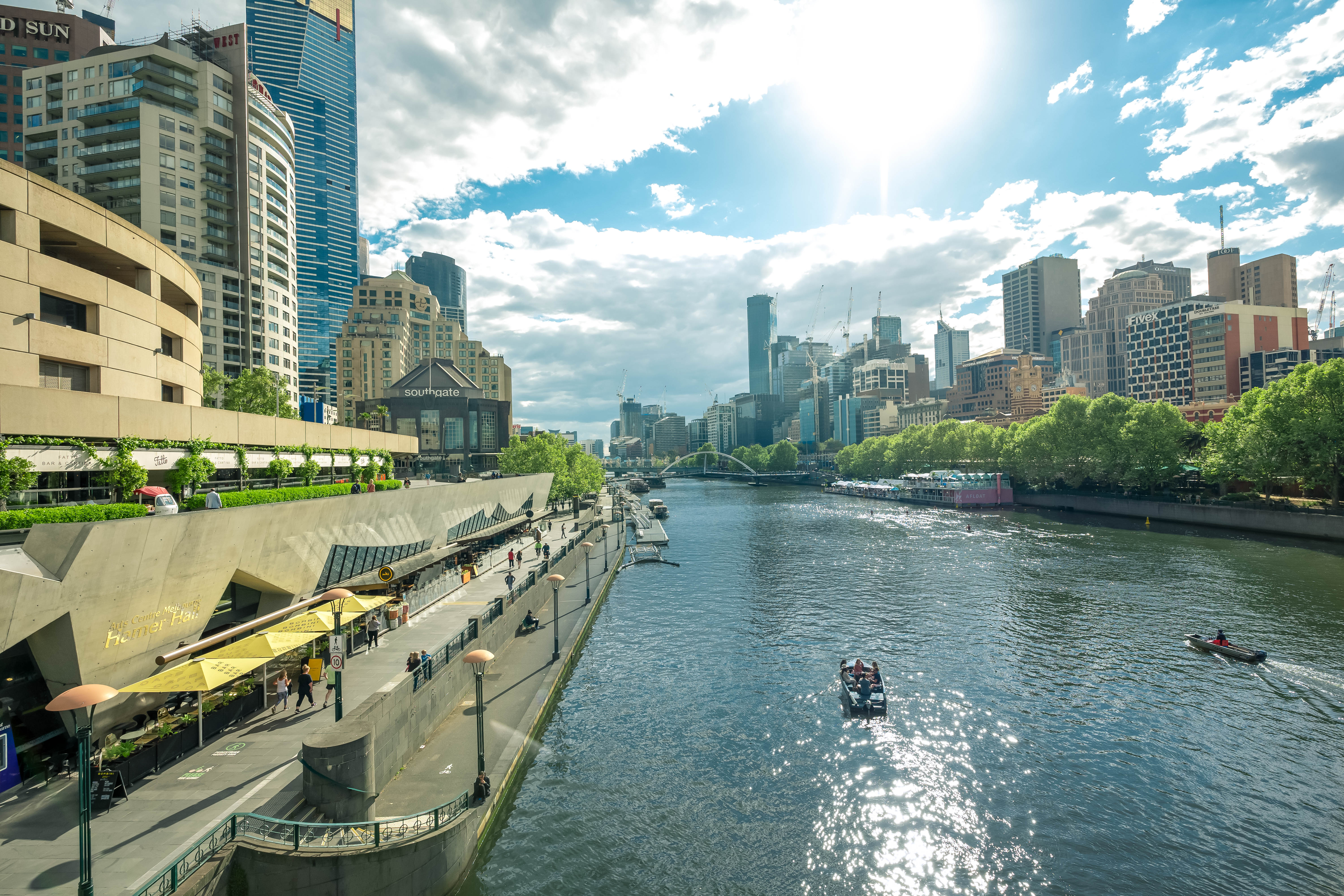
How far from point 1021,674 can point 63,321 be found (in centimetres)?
4474

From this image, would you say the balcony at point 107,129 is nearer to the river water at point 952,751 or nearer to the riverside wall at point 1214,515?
the river water at point 952,751

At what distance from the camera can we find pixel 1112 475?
9281 cm

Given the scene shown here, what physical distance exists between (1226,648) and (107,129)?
Answer: 108122 millimetres

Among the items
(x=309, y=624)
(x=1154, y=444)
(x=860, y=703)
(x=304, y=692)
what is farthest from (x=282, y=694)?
(x=1154, y=444)

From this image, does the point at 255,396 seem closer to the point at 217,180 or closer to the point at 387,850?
the point at 217,180

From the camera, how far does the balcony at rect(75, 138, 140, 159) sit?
66625mm

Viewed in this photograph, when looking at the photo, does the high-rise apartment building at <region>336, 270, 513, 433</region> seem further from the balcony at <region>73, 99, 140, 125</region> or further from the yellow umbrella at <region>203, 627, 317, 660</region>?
the yellow umbrella at <region>203, 627, 317, 660</region>

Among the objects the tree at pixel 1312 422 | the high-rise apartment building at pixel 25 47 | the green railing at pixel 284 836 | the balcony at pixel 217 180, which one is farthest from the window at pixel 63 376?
the high-rise apartment building at pixel 25 47

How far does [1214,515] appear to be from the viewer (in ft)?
244

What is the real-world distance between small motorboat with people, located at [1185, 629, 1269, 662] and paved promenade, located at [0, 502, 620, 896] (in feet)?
113

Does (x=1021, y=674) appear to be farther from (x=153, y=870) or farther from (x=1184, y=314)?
(x=1184, y=314)

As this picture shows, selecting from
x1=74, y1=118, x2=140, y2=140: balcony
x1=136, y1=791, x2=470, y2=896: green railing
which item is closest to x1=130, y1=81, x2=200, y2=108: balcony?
x1=74, y1=118, x2=140, y2=140: balcony

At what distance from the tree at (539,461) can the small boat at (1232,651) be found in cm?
6710

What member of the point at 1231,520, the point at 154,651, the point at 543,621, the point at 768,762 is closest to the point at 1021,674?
the point at 768,762
